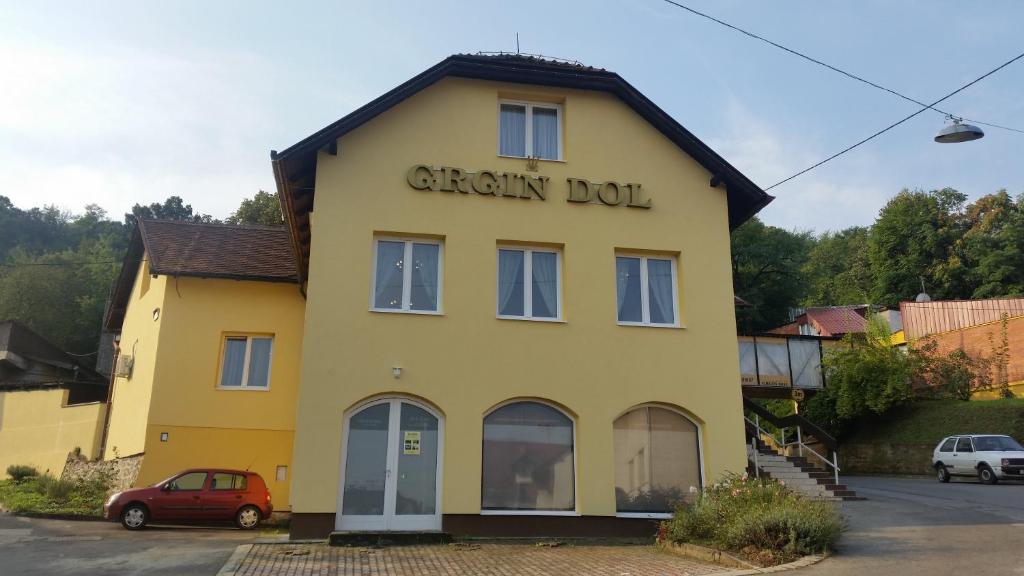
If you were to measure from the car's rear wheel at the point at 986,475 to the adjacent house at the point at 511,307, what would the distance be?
13.4m

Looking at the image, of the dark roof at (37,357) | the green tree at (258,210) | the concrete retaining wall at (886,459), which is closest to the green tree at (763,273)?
the concrete retaining wall at (886,459)

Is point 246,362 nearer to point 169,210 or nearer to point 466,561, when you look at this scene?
point 466,561

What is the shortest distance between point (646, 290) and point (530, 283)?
2424mm

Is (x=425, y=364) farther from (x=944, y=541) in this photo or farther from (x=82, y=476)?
(x=82, y=476)

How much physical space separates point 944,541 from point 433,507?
813 centimetres

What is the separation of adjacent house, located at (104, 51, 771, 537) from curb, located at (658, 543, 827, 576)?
209 cm

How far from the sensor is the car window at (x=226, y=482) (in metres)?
16.4

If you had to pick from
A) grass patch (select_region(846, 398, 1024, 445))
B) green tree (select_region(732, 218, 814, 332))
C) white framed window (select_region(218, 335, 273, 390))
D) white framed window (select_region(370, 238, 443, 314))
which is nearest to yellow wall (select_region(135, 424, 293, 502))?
white framed window (select_region(218, 335, 273, 390))

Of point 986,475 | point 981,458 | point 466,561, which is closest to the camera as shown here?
point 466,561

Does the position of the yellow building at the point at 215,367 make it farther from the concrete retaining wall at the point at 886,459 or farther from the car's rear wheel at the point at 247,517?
the concrete retaining wall at the point at 886,459

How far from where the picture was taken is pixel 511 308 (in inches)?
555

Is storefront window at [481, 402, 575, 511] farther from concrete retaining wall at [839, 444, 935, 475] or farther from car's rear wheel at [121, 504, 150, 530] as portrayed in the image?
concrete retaining wall at [839, 444, 935, 475]

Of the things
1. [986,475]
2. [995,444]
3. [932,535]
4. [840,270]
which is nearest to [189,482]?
[932,535]

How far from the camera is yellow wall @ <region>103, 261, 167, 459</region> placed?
18719mm
